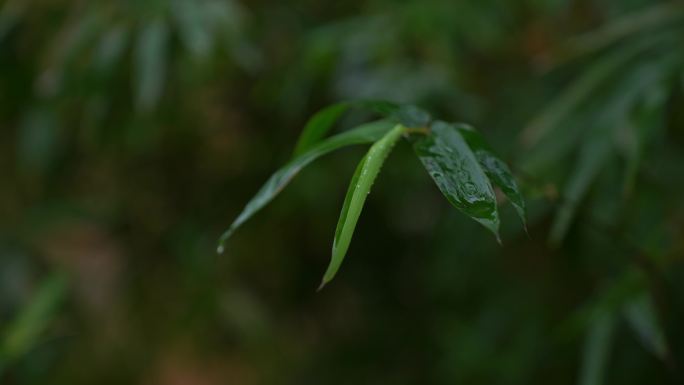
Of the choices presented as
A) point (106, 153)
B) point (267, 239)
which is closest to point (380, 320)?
point (267, 239)

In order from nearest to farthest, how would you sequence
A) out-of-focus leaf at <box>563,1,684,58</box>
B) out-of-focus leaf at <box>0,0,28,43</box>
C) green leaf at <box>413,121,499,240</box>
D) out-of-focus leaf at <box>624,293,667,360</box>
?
green leaf at <box>413,121,499,240</box>, out-of-focus leaf at <box>624,293,667,360</box>, out-of-focus leaf at <box>563,1,684,58</box>, out-of-focus leaf at <box>0,0,28,43</box>

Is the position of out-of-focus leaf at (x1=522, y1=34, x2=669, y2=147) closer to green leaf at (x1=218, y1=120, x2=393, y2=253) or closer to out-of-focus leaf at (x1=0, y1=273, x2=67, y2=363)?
green leaf at (x1=218, y1=120, x2=393, y2=253)

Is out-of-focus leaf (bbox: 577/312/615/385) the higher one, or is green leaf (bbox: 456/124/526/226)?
green leaf (bbox: 456/124/526/226)

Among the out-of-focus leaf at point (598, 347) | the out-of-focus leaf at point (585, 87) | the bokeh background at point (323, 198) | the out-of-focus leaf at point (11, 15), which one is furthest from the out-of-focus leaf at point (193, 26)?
the out-of-focus leaf at point (598, 347)

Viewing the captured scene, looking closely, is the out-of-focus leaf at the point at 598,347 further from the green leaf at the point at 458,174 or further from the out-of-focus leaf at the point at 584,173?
the green leaf at the point at 458,174

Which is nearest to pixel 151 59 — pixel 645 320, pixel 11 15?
pixel 11 15

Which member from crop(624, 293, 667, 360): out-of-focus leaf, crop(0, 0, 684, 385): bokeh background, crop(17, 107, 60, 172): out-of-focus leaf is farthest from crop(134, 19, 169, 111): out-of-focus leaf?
crop(624, 293, 667, 360): out-of-focus leaf

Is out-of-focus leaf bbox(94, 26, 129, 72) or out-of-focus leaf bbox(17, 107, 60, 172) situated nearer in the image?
out-of-focus leaf bbox(94, 26, 129, 72)
